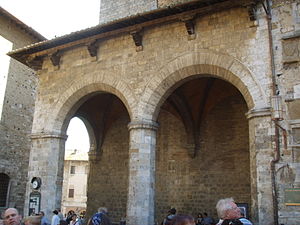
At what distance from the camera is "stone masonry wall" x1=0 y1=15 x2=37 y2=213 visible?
15.4m

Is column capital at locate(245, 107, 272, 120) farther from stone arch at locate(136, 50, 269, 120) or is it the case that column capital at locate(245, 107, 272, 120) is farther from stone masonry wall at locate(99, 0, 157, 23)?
Result: stone masonry wall at locate(99, 0, 157, 23)

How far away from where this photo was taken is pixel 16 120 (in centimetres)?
1602

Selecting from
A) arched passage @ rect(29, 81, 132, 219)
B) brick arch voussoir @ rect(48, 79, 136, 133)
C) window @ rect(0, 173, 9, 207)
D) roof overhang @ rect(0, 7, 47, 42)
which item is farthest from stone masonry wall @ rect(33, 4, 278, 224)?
window @ rect(0, 173, 9, 207)

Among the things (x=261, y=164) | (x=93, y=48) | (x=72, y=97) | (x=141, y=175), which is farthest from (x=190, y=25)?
(x=72, y=97)

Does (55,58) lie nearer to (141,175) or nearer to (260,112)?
(141,175)

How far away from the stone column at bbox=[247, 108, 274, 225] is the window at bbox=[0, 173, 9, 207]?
11.4 meters

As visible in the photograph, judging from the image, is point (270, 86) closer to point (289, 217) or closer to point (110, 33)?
point (289, 217)

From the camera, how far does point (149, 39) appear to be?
9.87m

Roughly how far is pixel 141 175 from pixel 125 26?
13.3 ft

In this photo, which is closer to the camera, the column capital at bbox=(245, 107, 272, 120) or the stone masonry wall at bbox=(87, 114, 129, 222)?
the column capital at bbox=(245, 107, 272, 120)

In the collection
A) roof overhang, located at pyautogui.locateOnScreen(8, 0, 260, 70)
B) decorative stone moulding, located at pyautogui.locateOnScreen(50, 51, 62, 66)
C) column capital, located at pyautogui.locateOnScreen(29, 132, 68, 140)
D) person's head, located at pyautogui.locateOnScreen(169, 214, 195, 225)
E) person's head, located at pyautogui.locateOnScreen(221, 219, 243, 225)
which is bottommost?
person's head, located at pyautogui.locateOnScreen(221, 219, 243, 225)

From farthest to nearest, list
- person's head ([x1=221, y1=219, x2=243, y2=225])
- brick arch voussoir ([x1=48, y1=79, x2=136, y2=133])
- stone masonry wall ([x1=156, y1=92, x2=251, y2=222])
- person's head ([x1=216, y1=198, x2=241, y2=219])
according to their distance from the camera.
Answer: stone masonry wall ([x1=156, y1=92, x2=251, y2=222]), brick arch voussoir ([x1=48, y1=79, x2=136, y2=133]), person's head ([x1=216, y1=198, x2=241, y2=219]), person's head ([x1=221, y1=219, x2=243, y2=225])

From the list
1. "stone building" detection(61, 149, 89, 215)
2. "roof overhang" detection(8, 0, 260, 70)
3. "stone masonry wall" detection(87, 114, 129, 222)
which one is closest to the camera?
"roof overhang" detection(8, 0, 260, 70)

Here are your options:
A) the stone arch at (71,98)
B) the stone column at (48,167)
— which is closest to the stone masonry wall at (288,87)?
the stone arch at (71,98)
